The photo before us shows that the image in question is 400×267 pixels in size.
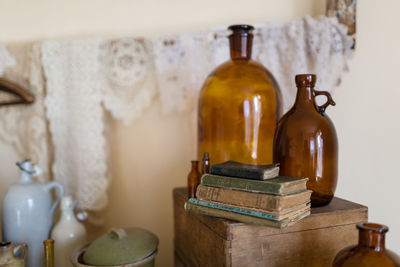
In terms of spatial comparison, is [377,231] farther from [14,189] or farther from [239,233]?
[14,189]

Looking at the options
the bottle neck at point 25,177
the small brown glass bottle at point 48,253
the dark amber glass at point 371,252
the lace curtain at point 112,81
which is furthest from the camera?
the lace curtain at point 112,81

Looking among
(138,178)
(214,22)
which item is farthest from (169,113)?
(214,22)

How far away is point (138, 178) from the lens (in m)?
1.32

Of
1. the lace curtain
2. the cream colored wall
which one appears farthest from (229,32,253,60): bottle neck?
the cream colored wall

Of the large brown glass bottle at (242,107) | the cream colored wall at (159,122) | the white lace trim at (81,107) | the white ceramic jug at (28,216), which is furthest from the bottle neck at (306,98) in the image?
the white ceramic jug at (28,216)

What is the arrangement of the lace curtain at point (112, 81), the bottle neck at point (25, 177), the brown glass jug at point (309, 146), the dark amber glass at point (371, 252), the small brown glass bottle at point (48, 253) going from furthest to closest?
1. the lace curtain at point (112, 81)
2. the bottle neck at point (25, 177)
3. the small brown glass bottle at point (48, 253)
4. the brown glass jug at point (309, 146)
5. the dark amber glass at point (371, 252)

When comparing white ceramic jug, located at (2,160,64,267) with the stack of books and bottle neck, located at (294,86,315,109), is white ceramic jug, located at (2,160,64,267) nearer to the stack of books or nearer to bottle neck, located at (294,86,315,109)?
the stack of books

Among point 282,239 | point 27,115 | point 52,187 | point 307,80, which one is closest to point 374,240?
point 282,239

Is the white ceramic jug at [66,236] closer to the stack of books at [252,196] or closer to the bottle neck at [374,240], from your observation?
the stack of books at [252,196]

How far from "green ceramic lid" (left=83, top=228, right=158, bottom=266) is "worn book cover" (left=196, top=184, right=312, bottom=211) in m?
0.26

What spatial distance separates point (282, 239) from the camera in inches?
29.0

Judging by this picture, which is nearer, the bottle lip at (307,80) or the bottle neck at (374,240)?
the bottle neck at (374,240)

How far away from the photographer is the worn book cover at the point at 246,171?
692mm

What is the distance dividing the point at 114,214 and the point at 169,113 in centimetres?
47
